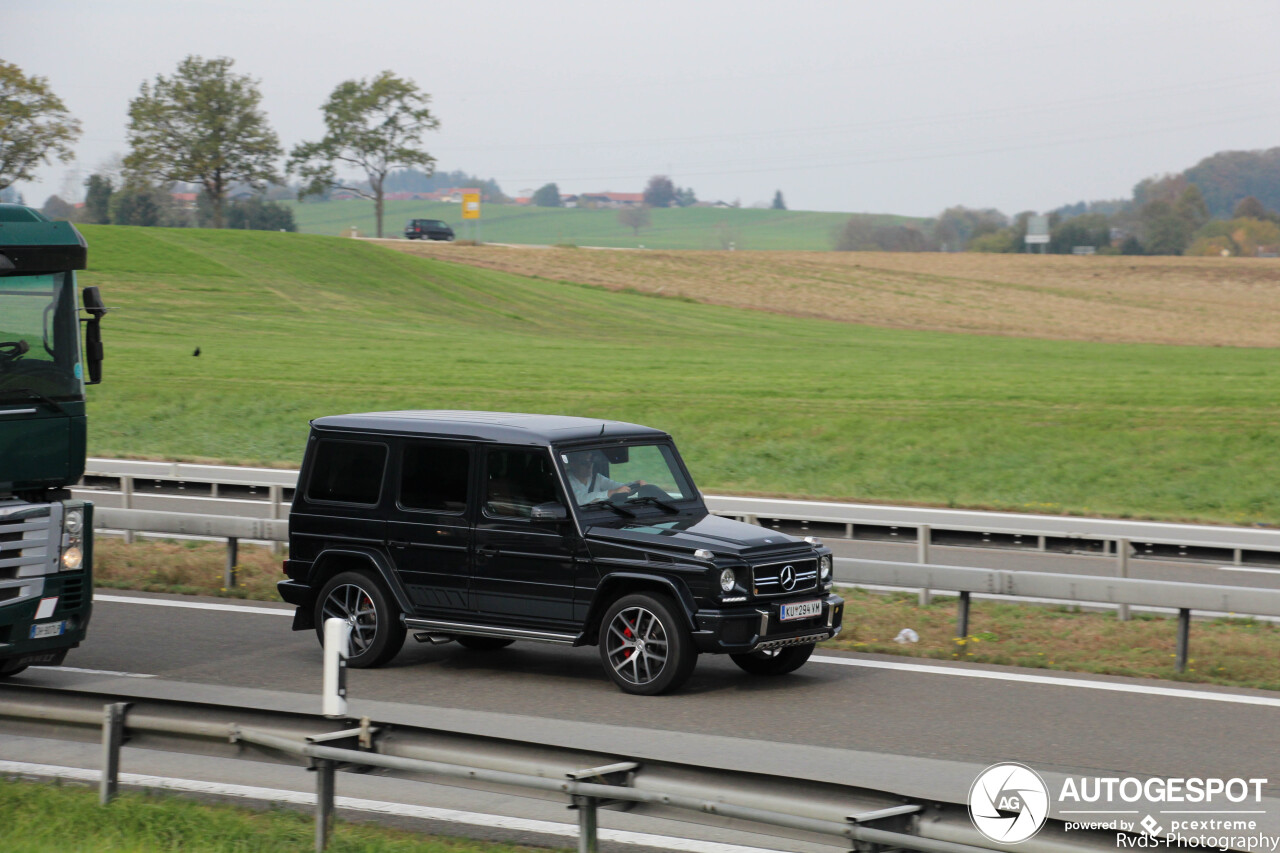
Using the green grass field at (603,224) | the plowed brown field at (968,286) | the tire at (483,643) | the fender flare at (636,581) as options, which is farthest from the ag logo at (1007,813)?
the green grass field at (603,224)

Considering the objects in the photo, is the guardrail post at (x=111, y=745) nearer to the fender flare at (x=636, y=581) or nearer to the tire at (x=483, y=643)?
the fender flare at (x=636, y=581)

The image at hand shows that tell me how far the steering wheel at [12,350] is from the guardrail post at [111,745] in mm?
3576

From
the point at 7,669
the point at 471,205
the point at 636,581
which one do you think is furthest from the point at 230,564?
the point at 471,205

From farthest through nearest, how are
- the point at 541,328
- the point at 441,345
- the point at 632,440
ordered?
the point at 541,328 < the point at 441,345 < the point at 632,440

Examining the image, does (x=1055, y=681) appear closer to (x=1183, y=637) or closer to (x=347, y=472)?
(x=1183, y=637)

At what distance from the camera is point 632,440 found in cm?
1023

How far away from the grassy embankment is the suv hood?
2107 millimetres

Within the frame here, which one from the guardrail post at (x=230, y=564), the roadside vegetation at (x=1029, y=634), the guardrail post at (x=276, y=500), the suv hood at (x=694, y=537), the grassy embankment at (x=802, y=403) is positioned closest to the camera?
the suv hood at (x=694, y=537)

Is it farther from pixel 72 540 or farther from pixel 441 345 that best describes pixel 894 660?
pixel 441 345

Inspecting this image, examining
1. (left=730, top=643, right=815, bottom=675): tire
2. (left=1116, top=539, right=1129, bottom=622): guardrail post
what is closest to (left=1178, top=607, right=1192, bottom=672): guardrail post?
(left=1116, top=539, right=1129, bottom=622): guardrail post

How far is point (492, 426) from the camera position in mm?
10055

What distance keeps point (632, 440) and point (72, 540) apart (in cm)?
380

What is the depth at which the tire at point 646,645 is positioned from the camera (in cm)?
916

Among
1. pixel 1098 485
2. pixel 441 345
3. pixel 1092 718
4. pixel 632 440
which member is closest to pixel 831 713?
pixel 1092 718
